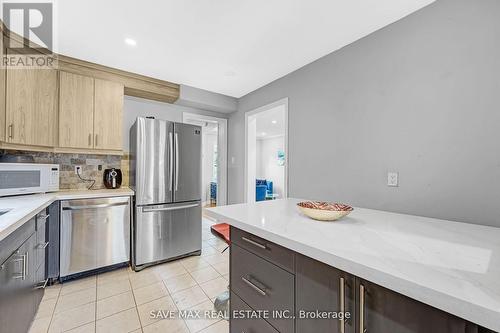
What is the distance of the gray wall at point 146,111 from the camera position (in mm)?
2963

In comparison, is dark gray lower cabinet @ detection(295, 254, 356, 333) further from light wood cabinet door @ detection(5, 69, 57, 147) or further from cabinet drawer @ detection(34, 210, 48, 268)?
light wood cabinet door @ detection(5, 69, 57, 147)

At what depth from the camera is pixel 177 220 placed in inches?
104

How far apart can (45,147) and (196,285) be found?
85.0 inches

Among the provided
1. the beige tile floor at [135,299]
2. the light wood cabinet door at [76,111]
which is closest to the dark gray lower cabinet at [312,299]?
the beige tile floor at [135,299]

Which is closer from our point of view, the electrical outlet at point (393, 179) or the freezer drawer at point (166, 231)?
the electrical outlet at point (393, 179)

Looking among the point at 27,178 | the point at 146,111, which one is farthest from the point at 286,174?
the point at 27,178

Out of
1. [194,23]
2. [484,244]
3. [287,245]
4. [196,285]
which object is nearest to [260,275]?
[287,245]

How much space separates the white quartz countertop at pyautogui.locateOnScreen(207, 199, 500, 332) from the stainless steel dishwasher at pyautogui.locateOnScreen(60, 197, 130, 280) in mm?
1694

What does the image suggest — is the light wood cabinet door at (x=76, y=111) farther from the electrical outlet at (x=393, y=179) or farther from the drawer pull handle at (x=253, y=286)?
the electrical outlet at (x=393, y=179)

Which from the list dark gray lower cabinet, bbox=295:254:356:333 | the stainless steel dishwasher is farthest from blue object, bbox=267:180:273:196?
dark gray lower cabinet, bbox=295:254:356:333

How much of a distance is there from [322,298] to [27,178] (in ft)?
9.00

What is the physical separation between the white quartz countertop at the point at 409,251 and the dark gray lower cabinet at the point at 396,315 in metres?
0.06

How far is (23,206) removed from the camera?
157 cm

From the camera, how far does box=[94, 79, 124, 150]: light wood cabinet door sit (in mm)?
2477
